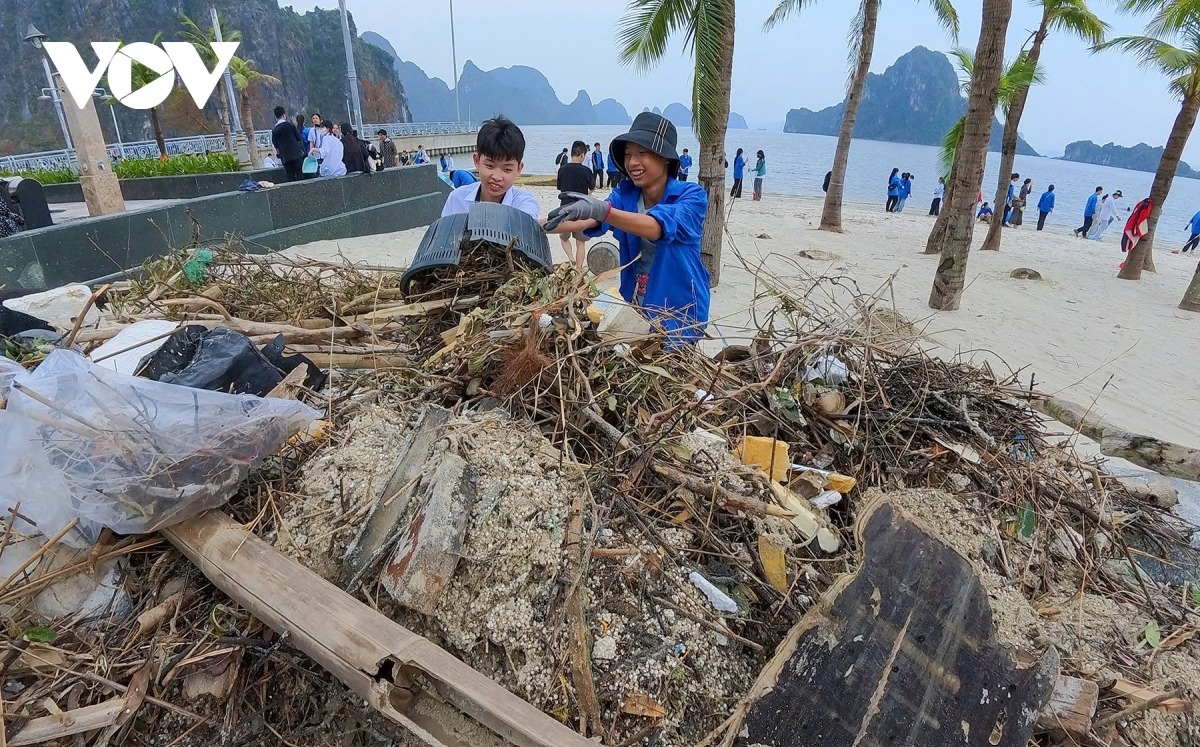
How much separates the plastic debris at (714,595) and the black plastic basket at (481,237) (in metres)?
1.44

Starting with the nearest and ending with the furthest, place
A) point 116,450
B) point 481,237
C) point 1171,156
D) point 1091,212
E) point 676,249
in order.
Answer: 1. point 116,450
2. point 481,237
3. point 676,249
4. point 1171,156
5. point 1091,212

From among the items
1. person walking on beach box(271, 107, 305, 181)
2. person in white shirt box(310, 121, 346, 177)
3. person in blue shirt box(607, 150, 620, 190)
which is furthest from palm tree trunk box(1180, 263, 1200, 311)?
person walking on beach box(271, 107, 305, 181)

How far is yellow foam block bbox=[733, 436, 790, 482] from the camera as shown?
184cm

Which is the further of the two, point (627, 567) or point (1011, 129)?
point (1011, 129)

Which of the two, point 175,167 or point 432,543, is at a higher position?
point 175,167

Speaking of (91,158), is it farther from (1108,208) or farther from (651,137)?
(1108,208)

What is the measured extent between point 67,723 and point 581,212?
7.32 feet

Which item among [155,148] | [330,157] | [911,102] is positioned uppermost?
[911,102]

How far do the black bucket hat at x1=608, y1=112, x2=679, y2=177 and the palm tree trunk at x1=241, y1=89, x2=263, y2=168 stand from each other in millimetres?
18528

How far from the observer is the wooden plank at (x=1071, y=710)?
1355 mm

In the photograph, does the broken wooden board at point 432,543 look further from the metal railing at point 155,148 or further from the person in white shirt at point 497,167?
the metal railing at point 155,148

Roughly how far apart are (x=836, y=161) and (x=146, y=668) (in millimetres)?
16335

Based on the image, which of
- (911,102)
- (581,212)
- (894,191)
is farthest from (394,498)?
(911,102)

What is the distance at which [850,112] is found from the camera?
14.8 metres
